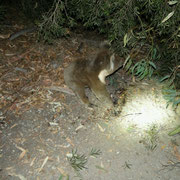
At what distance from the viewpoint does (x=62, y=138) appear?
10.6ft

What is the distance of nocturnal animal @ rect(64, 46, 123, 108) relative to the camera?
3.83 m

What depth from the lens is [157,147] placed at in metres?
3.25

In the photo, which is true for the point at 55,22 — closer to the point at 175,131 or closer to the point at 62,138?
the point at 62,138

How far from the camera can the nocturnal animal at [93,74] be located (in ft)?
12.6

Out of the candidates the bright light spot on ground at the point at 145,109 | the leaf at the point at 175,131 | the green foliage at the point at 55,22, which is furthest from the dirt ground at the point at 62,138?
the green foliage at the point at 55,22

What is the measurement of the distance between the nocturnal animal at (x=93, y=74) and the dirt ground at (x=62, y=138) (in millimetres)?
147

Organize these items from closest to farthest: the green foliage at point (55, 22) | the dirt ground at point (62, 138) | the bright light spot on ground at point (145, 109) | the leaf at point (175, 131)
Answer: the dirt ground at point (62, 138) < the green foliage at point (55, 22) < the leaf at point (175, 131) < the bright light spot on ground at point (145, 109)

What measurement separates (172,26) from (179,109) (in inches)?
66.5

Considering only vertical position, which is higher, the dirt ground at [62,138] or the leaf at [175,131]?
the dirt ground at [62,138]

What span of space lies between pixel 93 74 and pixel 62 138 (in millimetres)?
1510

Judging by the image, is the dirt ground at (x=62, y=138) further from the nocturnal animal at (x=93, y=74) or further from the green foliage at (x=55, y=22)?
the green foliage at (x=55, y=22)

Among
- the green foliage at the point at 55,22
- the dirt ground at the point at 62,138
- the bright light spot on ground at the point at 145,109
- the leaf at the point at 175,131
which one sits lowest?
the leaf at the point at 175,131

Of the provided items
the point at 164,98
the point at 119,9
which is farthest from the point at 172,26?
the point at 164,98

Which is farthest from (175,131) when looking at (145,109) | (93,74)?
(93,74)
